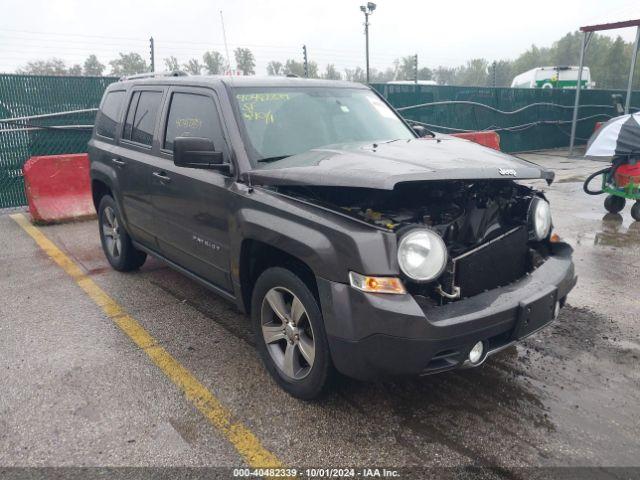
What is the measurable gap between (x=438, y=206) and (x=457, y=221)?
0.56 feet

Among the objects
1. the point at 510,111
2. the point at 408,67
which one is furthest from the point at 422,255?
the point at 408,67

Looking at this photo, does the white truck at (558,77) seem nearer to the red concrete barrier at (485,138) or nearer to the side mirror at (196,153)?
the red concrete barrier at (485,138)

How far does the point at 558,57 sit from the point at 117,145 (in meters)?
111

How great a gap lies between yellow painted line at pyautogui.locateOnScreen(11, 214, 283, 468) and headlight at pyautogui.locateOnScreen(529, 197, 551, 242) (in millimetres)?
2052

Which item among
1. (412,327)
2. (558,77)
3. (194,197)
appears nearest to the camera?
(412,327)

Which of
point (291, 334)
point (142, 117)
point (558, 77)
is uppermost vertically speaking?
point (142, 117)

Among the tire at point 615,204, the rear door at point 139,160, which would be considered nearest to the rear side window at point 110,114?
the rear door at point 139,160

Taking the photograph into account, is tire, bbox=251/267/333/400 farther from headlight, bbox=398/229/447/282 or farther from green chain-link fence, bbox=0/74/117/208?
green chain-link fence, bbox=0/74/117/208

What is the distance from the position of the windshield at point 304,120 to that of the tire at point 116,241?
2.25 meters

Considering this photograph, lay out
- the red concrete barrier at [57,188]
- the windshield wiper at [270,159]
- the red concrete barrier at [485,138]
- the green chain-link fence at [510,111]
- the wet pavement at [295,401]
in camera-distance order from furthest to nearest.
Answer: the green chain-link fence at [510,111] → the red concrete barrier at [485,138] → the red concrete barrier at [57,188] → the windshield wiper at [270,159] → the wet pavement at [295,401]

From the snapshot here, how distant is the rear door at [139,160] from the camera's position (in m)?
4.46

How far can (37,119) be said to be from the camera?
9.01 meters

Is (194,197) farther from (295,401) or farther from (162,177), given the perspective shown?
(295,401)

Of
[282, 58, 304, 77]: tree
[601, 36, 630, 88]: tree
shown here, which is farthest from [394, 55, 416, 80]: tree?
[601, 36, 630, 88]: tree
